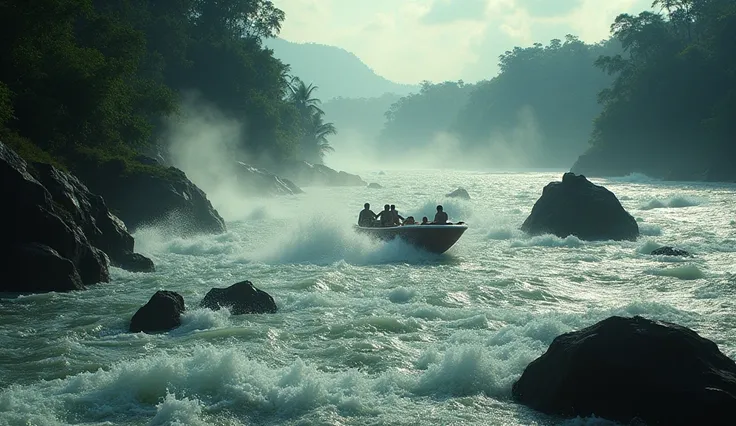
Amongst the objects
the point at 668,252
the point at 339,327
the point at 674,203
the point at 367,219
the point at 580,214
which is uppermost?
the point at 367,219

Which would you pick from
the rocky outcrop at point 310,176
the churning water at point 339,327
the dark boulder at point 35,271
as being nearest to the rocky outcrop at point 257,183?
the rocky outcrop at point 310,176

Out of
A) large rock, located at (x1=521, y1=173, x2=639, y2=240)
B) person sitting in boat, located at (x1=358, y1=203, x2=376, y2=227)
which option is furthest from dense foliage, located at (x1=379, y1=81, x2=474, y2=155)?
person sitting in boat, located at (x1=358, y1=203, x2=376, y2=227)

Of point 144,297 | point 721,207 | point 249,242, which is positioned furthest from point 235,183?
point 144,297

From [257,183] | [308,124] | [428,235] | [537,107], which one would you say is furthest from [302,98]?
[428,235]

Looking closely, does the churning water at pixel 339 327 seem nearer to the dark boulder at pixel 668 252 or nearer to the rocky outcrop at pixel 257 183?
the dark boulder at pixel 668 252

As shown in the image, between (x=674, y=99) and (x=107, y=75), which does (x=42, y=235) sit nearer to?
(x=107, y=75)
